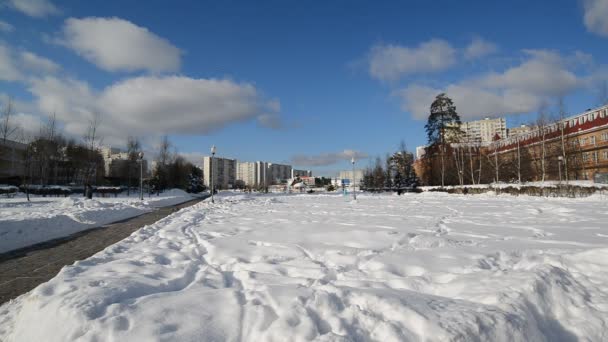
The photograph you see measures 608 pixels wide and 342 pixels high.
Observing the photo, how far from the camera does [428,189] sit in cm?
3819

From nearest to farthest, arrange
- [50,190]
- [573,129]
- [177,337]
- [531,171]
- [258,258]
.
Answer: [177,337]
[258,258]
[50,190]
[531,171]
[573,129]

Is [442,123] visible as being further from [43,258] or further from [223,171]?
[223,171]

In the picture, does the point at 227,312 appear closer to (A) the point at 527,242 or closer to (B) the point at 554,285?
(B) the point at 554,285

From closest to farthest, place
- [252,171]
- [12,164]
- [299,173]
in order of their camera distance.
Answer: [12,164], [252,171], [299,173]

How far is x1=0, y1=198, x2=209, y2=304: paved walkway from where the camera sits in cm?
441

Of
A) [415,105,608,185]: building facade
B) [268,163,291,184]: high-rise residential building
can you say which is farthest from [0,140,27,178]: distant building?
[268,163,291,184]: high-rise residential building

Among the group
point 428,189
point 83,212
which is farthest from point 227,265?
point 428,189

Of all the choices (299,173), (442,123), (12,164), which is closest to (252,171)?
(299,173)

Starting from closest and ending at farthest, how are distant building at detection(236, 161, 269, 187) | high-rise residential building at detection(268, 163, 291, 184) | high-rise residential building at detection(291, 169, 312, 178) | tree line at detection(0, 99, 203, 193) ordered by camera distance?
tree line at detection(0, 99, 203, 193) < distant building at detection(236, 161, 269, 187) < high-rise residential building at detection(268, 163, 291, 184) < high-rise residential building at detection(291, 169, 312, 178)

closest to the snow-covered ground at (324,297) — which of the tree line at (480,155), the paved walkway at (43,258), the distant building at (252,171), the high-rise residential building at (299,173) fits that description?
the paved walkway at (43,258)

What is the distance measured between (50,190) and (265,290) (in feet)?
120

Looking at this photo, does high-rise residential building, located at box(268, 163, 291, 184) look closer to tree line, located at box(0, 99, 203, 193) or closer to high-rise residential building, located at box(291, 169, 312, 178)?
high-rise residential building, located at box(291, 169, 312, 178)

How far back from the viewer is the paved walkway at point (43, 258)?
14.5 ft

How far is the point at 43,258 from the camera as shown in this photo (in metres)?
6.06
